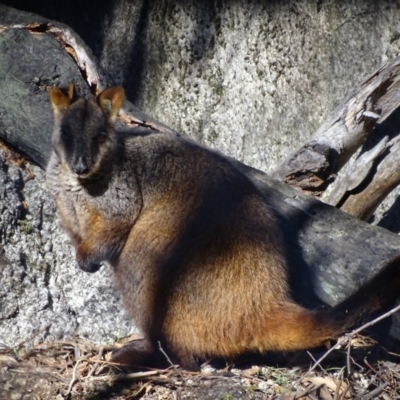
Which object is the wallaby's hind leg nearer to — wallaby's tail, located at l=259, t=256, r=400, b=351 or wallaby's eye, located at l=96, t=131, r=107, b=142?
wallaby's tail, located at l=259, t=256, r=400, b=351

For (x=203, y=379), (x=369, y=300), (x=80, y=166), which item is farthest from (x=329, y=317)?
(x=80, y=166)

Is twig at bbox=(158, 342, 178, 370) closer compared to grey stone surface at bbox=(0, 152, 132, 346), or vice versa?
twig at bbox=(158, 342, 178, 370)

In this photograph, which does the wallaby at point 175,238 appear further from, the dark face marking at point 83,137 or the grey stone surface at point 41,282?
the grey stone surface at point 41,282

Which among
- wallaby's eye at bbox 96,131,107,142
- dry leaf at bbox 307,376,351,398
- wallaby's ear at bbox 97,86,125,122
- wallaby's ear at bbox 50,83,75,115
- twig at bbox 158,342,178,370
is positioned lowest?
twig at bbox 158,342,178,370

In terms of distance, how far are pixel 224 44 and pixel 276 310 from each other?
2465mm

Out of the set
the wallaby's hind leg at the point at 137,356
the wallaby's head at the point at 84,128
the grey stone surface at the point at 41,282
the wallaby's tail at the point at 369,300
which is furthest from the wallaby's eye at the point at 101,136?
the wallaby's tail at the point at 369,300

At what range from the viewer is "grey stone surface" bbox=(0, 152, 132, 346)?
4980mm

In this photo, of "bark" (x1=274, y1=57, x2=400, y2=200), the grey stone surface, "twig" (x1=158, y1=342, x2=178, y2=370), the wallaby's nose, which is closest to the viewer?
"twig" (x1=158, y1=342, x2=178, y2=370)

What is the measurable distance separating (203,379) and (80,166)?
1332mm

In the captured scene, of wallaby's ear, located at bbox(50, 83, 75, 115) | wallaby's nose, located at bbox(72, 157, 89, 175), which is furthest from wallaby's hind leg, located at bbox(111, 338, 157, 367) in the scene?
wallaby's ear, located at bbox(50, 83, 75, 115)

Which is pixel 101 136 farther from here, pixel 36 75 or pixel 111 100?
pixel 36 75

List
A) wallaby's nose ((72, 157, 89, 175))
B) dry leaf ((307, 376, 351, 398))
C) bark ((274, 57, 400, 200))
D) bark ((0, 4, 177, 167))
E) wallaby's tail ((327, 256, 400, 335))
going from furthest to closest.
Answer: bark ((274, 57, 400, 200)), bark ((0, 4, 177, 167)), wallaby's nose ((72, 157, 89, 175)), dry leaf ((307, 376, 351, 398)), wallaby's tail ((327, 256, 400, 335))

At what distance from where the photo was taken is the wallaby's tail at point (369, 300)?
4.05m

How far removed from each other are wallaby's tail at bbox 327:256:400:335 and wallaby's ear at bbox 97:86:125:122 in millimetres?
1708
